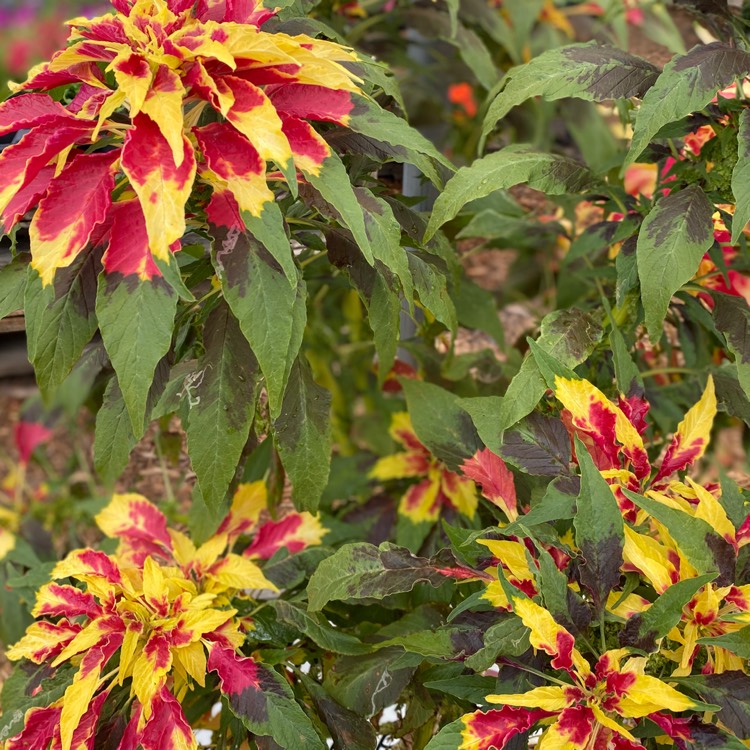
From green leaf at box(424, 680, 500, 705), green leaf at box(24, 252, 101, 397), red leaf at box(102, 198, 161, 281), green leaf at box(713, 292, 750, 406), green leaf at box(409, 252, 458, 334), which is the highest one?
red leaf at box(102, 198, 161, 281)

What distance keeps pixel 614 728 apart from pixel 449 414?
372 millimetres

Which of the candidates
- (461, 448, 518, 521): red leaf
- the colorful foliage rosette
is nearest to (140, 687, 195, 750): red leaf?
the colorful foliage rosette

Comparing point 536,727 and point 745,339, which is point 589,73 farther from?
point 536,727

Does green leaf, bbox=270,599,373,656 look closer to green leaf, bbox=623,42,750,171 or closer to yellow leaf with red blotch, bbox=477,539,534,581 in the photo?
yellow leaf with red blotch, bbox=477,539,534,581

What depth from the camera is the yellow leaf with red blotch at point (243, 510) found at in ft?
3.12

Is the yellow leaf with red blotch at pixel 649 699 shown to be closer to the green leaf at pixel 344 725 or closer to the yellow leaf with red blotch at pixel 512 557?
the yellow leaf with red blotch at pixel 512 557

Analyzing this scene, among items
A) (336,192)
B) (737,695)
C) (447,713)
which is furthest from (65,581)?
(737,695)

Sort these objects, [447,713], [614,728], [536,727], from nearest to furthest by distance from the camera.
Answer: [614,728]
[536,727]
[447,713]

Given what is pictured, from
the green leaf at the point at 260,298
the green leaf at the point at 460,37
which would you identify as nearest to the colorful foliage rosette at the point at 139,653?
the green leaf at the point at 260,298

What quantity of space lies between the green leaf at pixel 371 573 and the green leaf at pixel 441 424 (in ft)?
0.37

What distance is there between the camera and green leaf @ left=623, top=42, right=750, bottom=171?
28.1 inches

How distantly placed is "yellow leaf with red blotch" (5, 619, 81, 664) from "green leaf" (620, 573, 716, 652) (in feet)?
1.53

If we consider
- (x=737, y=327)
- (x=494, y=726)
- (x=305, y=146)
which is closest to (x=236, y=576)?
(x=494, y=726)

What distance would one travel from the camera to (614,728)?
1.98 ft
